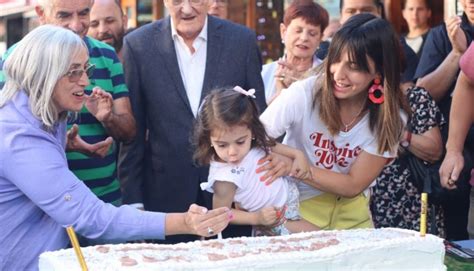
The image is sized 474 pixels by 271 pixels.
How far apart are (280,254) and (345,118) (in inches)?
43.8

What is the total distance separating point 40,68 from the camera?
265cm

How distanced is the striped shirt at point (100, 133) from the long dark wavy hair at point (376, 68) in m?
0.93

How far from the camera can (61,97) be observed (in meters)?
2.73

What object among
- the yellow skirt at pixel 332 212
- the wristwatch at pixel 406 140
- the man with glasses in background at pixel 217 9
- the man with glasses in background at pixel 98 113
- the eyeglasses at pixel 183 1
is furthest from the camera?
the man with glasses in background at pixel 217 9

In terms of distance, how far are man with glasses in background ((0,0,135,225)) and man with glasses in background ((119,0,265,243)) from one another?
0.68 feet

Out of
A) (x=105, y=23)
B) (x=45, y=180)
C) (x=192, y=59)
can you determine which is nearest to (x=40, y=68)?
(x=45, y=180)

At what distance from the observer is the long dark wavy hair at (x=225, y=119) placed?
10.2 feet

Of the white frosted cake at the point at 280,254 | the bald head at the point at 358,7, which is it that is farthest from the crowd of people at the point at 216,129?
the bald head at the point at 358,7

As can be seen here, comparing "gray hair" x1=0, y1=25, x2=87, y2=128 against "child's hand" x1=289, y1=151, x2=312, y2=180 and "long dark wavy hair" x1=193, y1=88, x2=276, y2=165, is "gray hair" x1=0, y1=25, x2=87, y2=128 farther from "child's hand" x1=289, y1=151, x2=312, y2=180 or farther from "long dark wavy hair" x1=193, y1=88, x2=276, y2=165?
"child's hand" x1=289, y1=151, x2=312, y2=180

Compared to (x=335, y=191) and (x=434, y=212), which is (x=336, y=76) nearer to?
(x=335, y=191)

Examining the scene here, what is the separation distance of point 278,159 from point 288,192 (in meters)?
0.15

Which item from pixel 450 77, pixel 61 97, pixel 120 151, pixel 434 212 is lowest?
pixel 434 212

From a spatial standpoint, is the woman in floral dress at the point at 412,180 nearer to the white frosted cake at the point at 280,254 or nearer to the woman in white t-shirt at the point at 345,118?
the woman in white t-shirt at the point at 345,118

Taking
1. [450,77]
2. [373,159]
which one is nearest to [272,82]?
[450,77]
